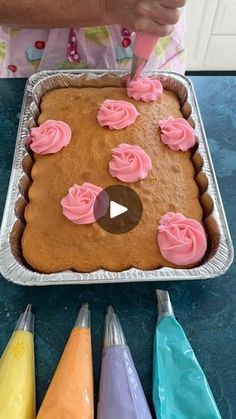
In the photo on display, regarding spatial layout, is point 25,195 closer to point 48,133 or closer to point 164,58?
point 48,133

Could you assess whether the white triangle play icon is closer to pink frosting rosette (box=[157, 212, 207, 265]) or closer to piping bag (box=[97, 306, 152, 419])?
pink frosting rosette (box=[157, 212, 207, 265])

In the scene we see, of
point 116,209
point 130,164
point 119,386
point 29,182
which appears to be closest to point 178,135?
point 130,164

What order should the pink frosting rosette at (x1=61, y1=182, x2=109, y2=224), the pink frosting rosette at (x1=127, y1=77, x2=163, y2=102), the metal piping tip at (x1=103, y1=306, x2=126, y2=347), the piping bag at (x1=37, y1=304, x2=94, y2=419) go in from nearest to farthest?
the piping bag at (x1=37, y1=304, x2=94, y2=419), the metal piping tip at (x1=103, y1=306, x2=126, y2=347), the pink frosting rosette at (x1=61, y1=182, x2=109, y2=224), the pink frosting rosette at (x1=127, y1=77, x2=163, y2=102)

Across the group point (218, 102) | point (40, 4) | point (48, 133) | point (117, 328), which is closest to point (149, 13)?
point (40, 4)

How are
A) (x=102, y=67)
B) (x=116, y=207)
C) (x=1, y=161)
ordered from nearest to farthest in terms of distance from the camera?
(x=116, y=207) → (x=1, y=161) → (x=102, y=67)

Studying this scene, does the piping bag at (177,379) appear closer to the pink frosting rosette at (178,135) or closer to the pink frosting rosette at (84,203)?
the pink frosting rosette at (84,203)

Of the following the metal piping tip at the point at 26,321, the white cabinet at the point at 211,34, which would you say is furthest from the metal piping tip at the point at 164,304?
the white cabinet at the point at 211,34
